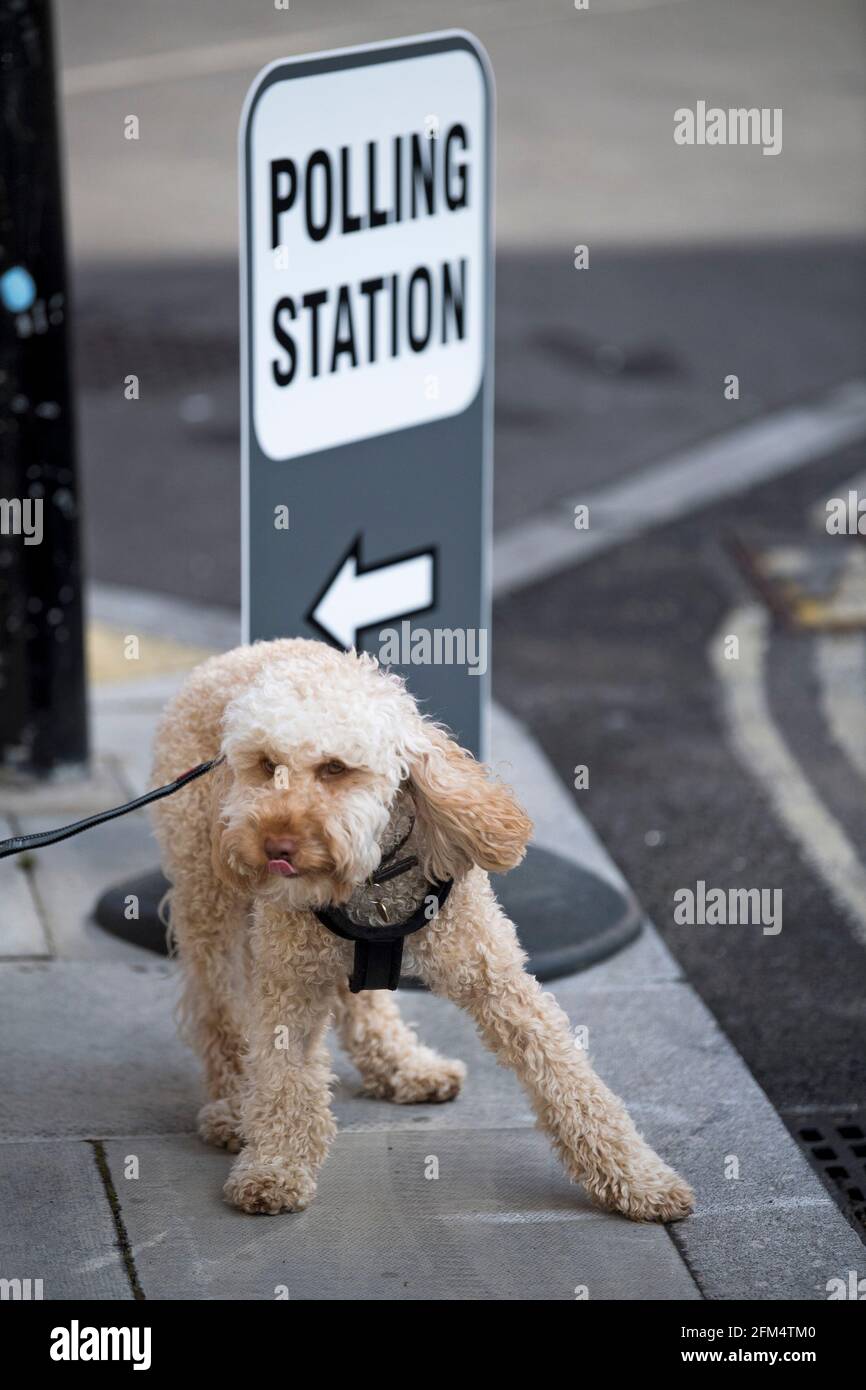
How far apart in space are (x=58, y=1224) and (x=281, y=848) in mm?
1048

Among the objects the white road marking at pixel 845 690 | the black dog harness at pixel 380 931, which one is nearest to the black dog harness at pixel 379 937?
the black dog harness at pixel 380 931

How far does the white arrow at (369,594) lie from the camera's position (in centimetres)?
499

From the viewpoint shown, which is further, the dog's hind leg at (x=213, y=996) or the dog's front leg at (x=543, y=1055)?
the dog's hind leg at (x=213, y=996)

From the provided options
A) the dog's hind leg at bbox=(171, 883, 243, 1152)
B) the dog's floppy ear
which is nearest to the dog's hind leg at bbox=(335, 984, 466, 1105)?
the dog's hind leg at bbox=(171, 883, 243, 1152)

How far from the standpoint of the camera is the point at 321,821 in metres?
3.42

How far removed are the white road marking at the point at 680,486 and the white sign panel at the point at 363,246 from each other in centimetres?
346

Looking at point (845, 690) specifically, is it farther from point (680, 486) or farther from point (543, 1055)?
point (543, 1055)

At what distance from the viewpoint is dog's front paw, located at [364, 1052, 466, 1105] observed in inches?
173

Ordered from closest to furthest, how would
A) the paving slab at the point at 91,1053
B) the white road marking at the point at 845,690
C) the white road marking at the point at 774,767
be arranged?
the paving slab at the point at 91,1053, the white road marking at the point at 774,767, the white road marking at the point at 845,690

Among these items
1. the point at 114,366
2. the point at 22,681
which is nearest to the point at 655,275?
the point at 114,366

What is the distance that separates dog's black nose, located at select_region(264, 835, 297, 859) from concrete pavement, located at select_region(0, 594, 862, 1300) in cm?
89

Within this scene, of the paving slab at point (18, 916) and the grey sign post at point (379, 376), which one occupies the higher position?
the grey sign post at point (379, 376)

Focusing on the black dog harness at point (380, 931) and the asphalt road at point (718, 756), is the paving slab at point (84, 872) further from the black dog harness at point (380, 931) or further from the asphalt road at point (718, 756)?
the asphalt road at point (718, 756)
